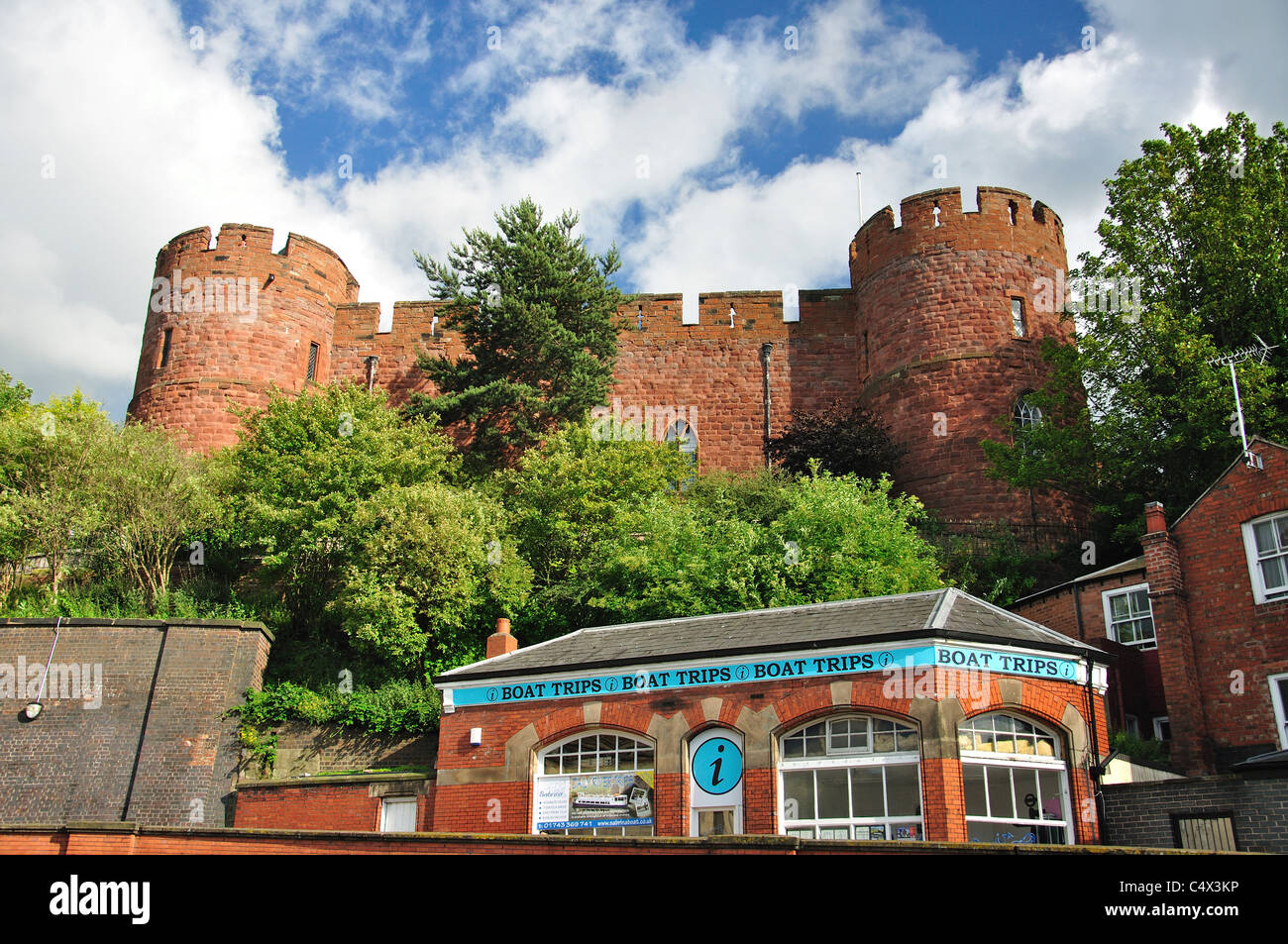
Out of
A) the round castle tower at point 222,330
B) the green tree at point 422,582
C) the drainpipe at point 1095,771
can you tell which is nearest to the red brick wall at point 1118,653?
the drainpipe at point 1095,771

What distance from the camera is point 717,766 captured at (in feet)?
49.8

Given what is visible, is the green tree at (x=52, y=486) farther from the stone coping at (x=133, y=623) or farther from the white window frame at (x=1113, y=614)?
the white window frame at (x=1113, y=614)

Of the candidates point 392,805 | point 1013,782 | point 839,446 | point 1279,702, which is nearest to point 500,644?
point 392,805

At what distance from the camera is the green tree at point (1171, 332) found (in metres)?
23.4

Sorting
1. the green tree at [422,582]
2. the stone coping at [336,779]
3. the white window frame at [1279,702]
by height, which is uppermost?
the green tree at [422,582]

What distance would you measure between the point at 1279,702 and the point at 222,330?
30.1 meters

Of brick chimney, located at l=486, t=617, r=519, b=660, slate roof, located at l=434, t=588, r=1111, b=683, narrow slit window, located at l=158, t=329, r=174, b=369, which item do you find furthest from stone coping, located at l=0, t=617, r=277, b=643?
narrow slit window, located at l=158, t=329, r=174, b=369

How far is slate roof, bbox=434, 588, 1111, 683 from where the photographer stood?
14711mm

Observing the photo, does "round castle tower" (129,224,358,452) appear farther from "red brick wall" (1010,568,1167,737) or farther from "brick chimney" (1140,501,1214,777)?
"brick chimney" (1140,501,1214,777)

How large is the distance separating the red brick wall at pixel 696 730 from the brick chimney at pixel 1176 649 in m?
3.07

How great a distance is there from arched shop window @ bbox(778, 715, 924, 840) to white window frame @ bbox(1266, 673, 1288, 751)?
672 cm

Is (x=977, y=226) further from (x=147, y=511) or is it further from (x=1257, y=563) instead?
(x=147, y=511)

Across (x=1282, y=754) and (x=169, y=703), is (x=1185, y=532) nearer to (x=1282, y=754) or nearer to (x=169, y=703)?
(x=1282, y=754)
